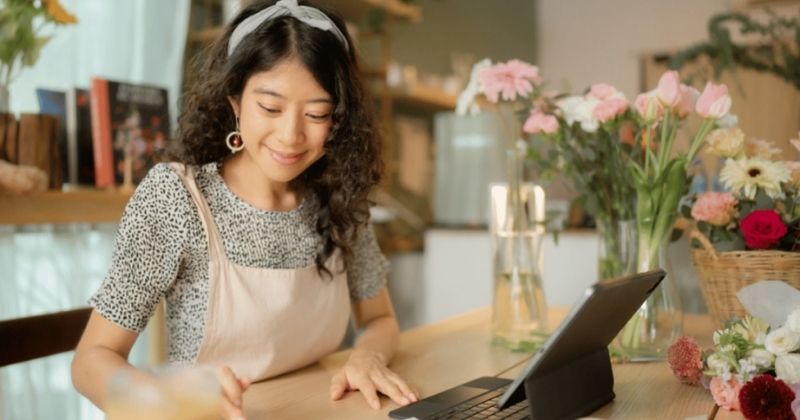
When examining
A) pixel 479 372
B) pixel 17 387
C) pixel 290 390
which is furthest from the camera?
pixel 17 387

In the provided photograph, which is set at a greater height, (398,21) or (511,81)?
(398,21)

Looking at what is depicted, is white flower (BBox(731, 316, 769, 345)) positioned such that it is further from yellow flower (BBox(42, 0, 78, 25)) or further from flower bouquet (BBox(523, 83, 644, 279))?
yellow flower (BBox(42, 0, 78, 25))

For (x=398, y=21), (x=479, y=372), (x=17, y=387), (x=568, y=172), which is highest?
(x=398, y=21)

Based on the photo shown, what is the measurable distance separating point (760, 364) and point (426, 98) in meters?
2.45

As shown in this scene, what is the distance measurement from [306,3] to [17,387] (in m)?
1.19

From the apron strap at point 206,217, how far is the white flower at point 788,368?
0.76 m

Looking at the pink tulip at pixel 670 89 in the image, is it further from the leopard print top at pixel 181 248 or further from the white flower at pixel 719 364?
the leopard print top at pixel 181 248

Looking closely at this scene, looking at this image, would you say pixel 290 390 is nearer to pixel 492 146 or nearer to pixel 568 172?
pixel 568 172

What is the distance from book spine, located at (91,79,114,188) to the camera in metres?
1.78

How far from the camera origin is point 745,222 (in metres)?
1.23

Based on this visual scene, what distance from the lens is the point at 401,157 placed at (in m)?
3.41

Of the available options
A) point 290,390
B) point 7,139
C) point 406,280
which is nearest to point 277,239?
point 290,390

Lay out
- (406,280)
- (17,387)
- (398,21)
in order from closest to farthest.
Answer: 1. (17,387)
2. (406,280)
3. (398,21)

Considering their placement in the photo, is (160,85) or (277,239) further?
(160,85)
